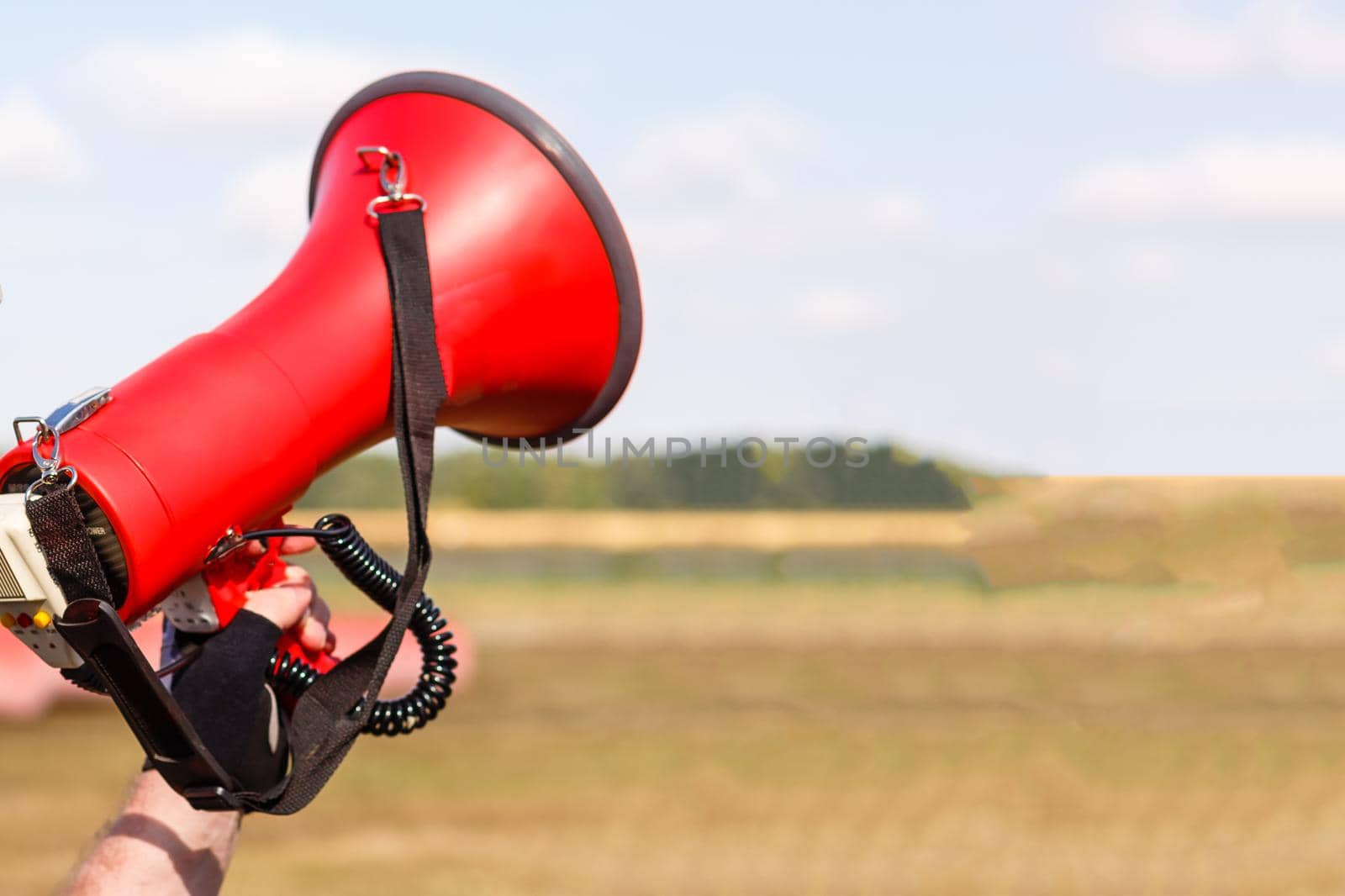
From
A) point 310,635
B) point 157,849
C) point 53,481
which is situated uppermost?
point 53,481

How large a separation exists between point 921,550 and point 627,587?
4.88 meters

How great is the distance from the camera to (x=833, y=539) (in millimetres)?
13617

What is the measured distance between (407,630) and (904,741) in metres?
10.2

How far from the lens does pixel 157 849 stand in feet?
8.70

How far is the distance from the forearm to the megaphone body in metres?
0.44

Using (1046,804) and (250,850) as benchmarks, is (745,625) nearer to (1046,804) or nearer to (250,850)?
(1046,804)

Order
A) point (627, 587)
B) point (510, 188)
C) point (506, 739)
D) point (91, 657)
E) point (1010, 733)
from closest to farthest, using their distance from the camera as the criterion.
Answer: point (91, 657) < point (510, 188) < point (1010, 733) < point (506, 739) < point (627, 587)

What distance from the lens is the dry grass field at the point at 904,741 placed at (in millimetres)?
9828

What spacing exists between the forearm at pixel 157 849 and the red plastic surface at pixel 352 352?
489mm

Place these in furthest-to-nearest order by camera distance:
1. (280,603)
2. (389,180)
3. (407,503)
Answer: (389,180) < (280,603) < (407,503)

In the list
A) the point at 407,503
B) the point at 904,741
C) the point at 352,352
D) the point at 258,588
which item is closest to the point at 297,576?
the point at 258,588

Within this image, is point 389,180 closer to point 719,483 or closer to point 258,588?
point 258,588

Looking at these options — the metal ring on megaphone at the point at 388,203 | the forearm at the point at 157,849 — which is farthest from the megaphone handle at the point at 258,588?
the metal ring on megaphone at the point at 388,203

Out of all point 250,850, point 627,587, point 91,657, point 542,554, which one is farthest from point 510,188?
point 542,554
